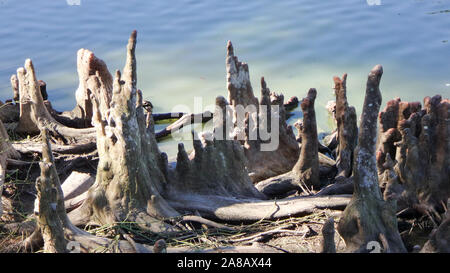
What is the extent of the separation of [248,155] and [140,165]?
5.52 ft

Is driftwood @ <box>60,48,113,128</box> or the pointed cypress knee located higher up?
driftwood @ <box>60,48,113,128</box>

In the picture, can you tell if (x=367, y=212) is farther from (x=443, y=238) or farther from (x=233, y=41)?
(x=233, y=41)

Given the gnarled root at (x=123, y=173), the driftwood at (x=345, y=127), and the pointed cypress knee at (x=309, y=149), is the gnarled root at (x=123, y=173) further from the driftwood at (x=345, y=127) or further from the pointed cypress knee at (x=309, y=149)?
the driftwood at (x=345, y=127)

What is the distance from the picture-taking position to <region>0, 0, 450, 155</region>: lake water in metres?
9.67

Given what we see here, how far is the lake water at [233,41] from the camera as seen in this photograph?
967cm

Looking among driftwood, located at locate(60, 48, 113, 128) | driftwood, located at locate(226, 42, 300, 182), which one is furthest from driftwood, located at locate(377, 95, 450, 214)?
driftwood, located at locate(60, 48, 113, 128)

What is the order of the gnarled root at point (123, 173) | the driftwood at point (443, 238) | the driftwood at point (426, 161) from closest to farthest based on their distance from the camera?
the driftwood at point (443, 238)
the gnarled root at point (123, 173)
the driftwood at point (426, 161)

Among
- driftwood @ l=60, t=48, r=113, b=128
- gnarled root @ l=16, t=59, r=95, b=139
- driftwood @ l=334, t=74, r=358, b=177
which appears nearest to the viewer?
driftwood @ l=334, t=74, r=358, b=177

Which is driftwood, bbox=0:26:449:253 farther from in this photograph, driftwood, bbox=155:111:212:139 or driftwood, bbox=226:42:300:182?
driftwood, bbox=155:111:212:139

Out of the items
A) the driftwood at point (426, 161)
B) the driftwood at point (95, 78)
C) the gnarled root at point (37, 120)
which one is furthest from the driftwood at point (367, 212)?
the gnarled root at point (37, 120)

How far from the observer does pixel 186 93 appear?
9.67m

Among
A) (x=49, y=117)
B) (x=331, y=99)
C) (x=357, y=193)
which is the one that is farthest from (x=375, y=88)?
(x=331, y=99)

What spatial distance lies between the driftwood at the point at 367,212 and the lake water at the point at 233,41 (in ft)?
13.3

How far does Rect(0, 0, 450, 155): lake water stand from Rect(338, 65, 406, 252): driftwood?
13.3ft
